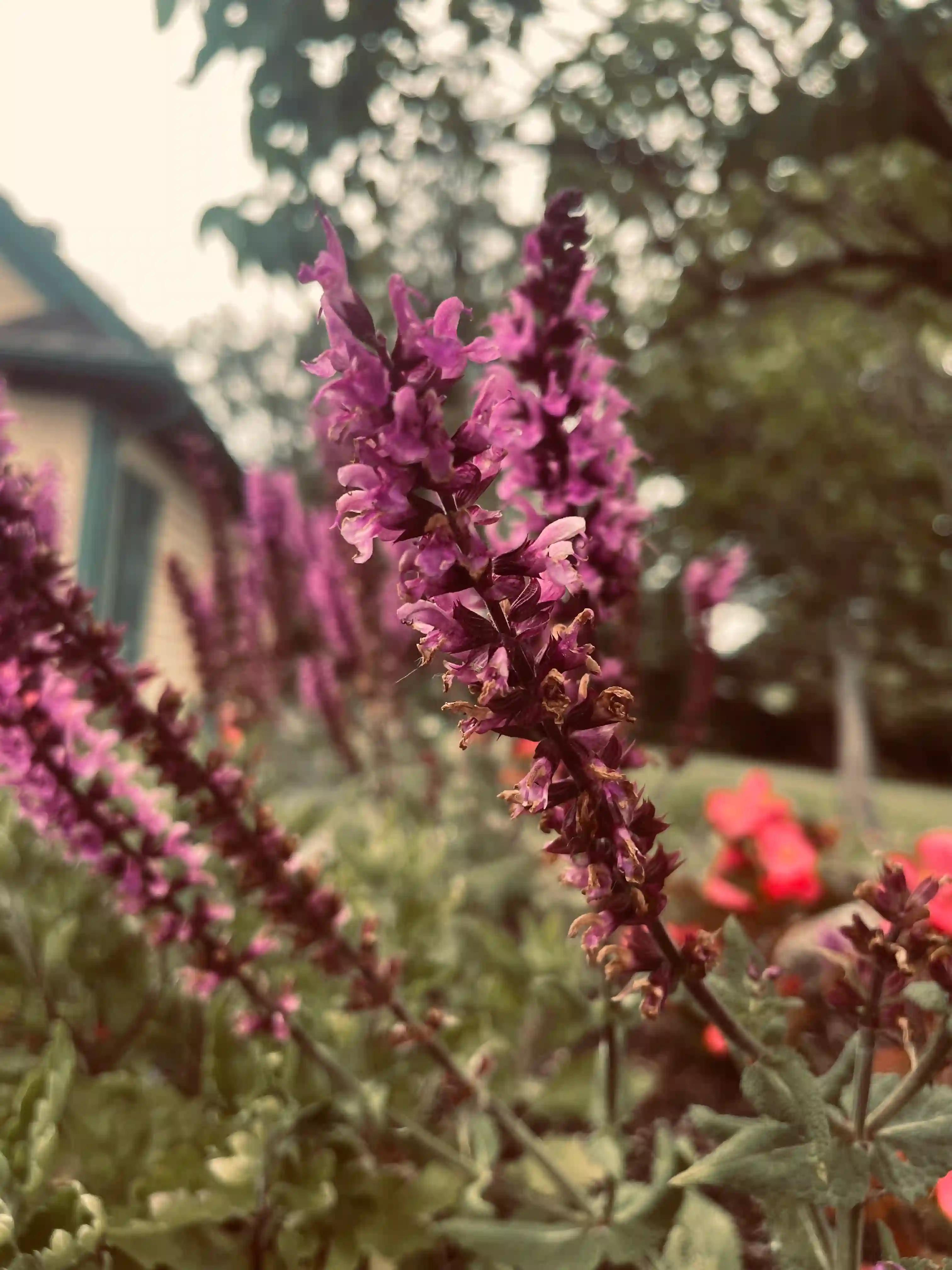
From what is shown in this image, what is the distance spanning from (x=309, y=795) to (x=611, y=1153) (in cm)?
297

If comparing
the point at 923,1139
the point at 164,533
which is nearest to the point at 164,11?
the point at 923,1139

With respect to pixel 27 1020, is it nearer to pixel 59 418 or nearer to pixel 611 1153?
pixel 611 1153

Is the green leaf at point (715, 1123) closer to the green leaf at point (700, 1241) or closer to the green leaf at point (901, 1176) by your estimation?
A: the green leaf at point (901, 1176)

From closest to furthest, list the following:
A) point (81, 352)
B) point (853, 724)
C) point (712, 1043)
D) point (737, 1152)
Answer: point (737, 1152) → point (712, 1043) → point (81, 352) → point (853, 724)

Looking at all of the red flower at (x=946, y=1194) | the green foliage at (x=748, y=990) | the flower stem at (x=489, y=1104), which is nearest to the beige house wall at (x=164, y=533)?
the flower stem at (x=489, y=1104)

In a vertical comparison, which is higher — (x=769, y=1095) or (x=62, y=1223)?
(x=769, y=1095)

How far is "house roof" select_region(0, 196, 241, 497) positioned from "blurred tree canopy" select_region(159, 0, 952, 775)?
174 cm

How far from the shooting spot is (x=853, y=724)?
42.5ft

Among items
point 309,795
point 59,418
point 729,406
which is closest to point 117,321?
point 59,418

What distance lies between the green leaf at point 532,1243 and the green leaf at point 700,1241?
109 millimetres

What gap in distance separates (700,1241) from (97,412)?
666 centimetres

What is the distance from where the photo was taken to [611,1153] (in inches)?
55.6

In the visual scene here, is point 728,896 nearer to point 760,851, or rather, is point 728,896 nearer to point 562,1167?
point 760,851

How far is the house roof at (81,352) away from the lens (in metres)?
6.20
